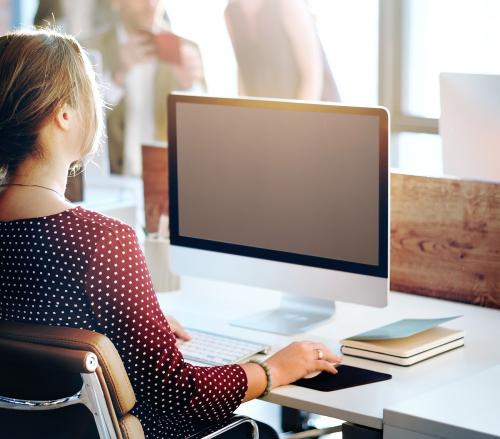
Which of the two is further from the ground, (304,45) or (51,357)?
(304,45)

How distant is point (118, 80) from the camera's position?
5414 mm

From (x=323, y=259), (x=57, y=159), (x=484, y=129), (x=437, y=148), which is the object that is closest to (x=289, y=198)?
(x=323, y=259)

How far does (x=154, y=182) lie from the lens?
2.94m

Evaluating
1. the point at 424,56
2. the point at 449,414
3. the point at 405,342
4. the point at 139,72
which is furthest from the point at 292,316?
the point at 139,72

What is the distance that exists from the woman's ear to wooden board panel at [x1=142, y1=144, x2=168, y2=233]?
1197mm

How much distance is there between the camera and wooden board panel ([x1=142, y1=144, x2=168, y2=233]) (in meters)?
2.92

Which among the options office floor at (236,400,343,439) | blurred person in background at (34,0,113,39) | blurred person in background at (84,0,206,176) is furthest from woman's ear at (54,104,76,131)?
blurred person in background at (34,0,113,39)

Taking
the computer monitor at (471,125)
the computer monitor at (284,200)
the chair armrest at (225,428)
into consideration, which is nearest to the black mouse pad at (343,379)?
the chair armrest at (225,428)

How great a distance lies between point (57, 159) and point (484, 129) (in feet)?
3.33

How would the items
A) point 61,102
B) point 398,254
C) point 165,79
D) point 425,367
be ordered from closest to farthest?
point 61,102, point 425,367, point 398,254, point 165,79

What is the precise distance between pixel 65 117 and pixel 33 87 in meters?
0.08

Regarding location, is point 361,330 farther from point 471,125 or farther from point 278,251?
point 471,125

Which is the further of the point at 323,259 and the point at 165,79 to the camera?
the point at 165,79

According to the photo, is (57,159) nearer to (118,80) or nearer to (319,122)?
(319,122)
